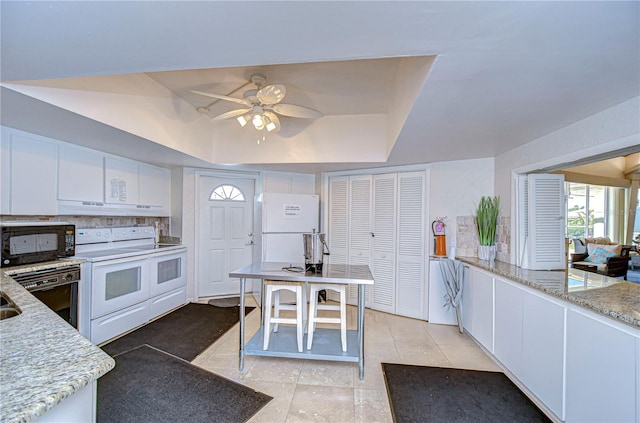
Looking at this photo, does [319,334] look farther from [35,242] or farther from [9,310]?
[35,242]

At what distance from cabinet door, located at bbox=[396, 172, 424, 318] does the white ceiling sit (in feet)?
5.56

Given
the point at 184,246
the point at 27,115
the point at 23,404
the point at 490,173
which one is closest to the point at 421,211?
the point at 490,173

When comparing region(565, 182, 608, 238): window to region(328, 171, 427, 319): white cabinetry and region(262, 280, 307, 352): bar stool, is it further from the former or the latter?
region(262, 280, 307, 352): bar stool

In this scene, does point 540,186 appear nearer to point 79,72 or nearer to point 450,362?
point 450,362

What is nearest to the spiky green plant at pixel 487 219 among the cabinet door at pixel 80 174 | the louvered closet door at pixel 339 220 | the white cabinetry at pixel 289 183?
the louvered closet door at pixel 339 220

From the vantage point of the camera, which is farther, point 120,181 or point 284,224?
point 284,224

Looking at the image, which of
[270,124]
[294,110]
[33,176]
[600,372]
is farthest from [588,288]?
[33,176]

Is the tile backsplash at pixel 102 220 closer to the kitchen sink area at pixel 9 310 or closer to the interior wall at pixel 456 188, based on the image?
the kitchen sink area at pixel 9 310

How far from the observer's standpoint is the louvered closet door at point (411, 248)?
3.75m

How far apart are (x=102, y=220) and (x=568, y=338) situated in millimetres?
4782

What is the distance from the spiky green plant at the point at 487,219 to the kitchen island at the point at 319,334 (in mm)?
1571

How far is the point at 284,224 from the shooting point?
3914 mm

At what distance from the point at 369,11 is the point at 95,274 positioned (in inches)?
129

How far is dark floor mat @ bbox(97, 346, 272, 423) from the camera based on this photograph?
6.27ft
